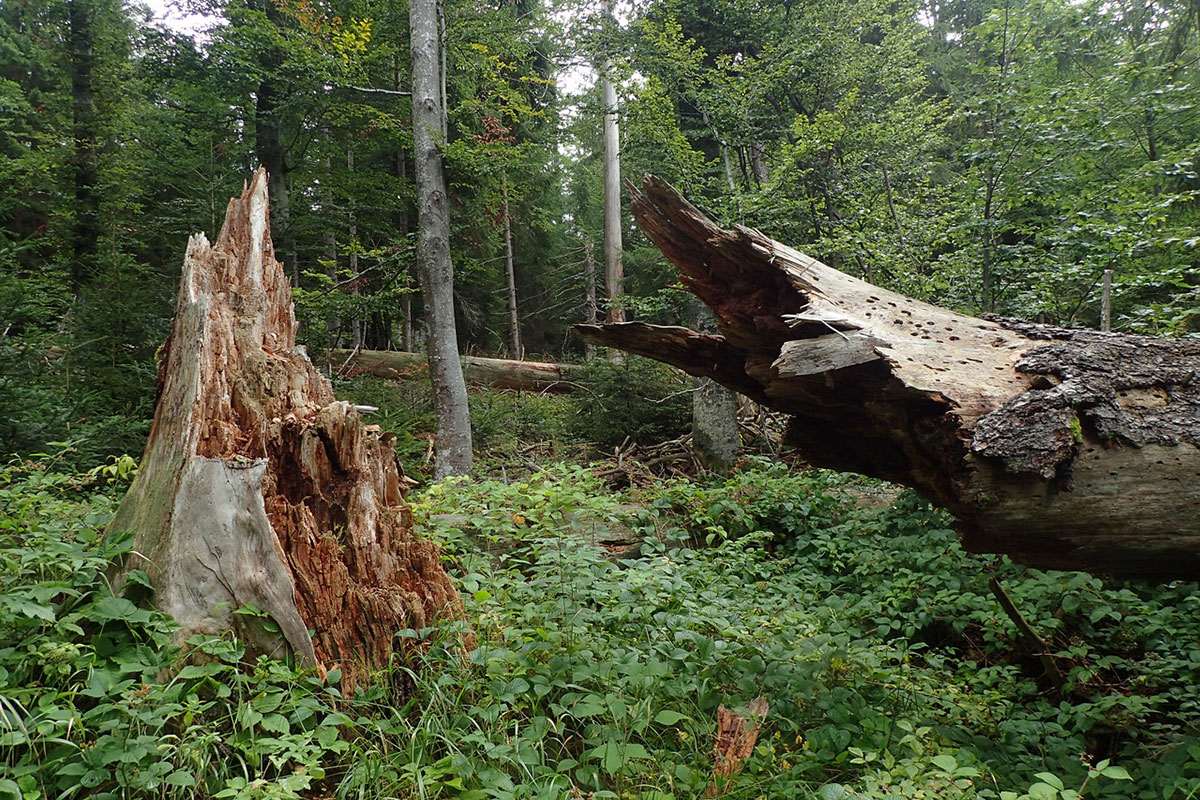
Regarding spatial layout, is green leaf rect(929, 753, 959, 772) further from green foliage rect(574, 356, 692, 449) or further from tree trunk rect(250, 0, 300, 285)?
tree trunk rect(250, 0, 300, 285)

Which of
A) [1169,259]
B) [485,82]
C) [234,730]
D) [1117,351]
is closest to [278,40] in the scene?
[485,82]

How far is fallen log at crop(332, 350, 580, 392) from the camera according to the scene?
13.4 m

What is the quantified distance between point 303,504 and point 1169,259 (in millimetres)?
9825

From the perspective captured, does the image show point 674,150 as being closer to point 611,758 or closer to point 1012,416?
point 1012,416

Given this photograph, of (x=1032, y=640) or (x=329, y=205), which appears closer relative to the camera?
(x=1032, y=640)

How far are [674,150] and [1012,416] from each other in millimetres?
7019

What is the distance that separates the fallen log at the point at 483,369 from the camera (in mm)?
13359

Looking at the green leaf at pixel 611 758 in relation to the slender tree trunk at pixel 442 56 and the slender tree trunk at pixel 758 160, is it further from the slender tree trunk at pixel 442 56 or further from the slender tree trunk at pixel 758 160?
the slender tree trunk at pixel 442 56

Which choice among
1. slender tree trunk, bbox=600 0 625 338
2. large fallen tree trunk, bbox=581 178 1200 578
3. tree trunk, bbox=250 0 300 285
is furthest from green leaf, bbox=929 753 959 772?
slender tree trunk, bbox=600 0 625 338

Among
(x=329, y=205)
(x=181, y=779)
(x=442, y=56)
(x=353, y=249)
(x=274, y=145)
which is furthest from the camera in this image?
(x=329, y=205)

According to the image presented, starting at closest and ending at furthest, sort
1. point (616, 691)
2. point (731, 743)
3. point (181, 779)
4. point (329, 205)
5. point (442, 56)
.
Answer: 1. point (181, 779)
2. point (731, 743)
3. point (616, 691)
4. point (442, 56)
5. point (329, 205)

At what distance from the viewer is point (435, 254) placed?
29.0ft

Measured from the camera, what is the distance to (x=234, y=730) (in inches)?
89.3

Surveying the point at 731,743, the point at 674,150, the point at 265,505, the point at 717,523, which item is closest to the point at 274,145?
the point at 674,150
